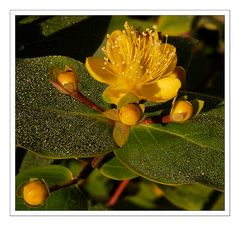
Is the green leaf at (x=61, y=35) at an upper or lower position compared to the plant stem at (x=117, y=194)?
upper

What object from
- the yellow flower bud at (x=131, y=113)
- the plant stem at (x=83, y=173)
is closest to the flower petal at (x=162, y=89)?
the yellow flower bud at (x=131, y=113)

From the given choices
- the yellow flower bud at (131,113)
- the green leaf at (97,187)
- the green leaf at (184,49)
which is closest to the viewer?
the yellow flower bud at (131,113)

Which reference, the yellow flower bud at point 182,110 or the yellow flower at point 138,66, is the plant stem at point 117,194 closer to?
the yellow flower at point 138,66

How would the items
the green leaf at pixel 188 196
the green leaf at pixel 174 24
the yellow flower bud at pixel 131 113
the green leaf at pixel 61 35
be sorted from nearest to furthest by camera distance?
1. the yellow flower bud at pixel 131 113
2. the green leaf at pixel 61 35
3. the green leaf at pixel 188 196
4. the green leaf at pixel 174 24

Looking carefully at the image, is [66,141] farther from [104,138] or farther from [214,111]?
[214,111]

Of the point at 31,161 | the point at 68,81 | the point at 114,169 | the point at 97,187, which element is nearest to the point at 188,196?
the point at 97,187
